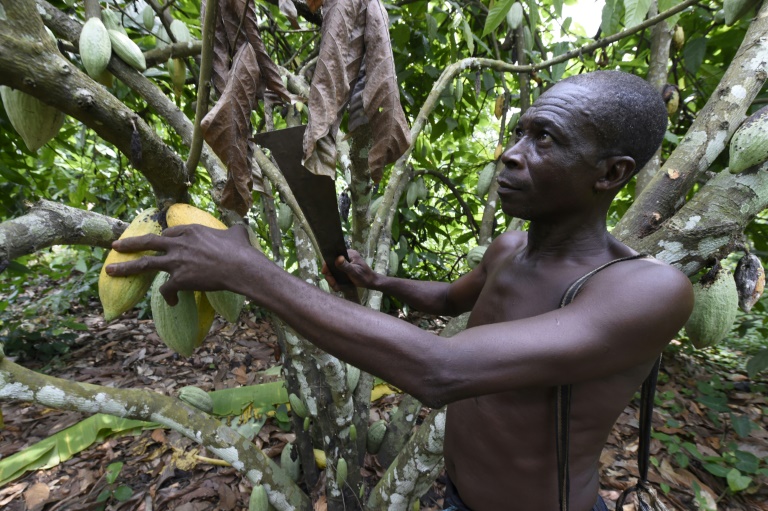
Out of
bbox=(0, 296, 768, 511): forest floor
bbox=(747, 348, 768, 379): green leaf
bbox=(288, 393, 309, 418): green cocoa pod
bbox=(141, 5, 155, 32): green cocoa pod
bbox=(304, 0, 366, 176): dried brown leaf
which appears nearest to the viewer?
bbox=(304, 0, 366, 176): dried brown leaf

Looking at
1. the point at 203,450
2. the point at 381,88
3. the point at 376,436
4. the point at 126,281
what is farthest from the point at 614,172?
the point at 203,450

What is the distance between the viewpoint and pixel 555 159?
926mm

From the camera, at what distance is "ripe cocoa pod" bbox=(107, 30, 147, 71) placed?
126 centimetres

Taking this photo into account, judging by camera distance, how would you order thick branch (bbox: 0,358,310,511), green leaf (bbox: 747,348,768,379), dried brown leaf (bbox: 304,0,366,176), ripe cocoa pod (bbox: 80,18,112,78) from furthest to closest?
green leaf (bbox: 747,348,768,379) → ripe cocoa pod (bbox: 80,18,112,78) → thick branch (bbox: 0,358,310,511) → dried brown leaf (bbox: 304,0,366,176)

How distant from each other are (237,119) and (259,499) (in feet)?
3.89

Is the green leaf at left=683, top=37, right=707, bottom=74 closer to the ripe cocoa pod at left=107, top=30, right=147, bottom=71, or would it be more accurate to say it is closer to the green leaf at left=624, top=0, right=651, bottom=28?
the green leaf at left=624, top=0, right=651, bottom=28

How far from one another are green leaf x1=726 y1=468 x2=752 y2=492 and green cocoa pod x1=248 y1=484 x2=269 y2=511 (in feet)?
6.43

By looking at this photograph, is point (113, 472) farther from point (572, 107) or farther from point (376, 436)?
point (572, 107)

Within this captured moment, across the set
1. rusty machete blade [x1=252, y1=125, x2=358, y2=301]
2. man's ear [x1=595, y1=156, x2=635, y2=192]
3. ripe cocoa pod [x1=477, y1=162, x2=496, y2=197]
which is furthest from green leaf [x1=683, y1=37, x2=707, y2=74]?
rusty machete blade [x1=252, y1=125, x2=358, y2=301]

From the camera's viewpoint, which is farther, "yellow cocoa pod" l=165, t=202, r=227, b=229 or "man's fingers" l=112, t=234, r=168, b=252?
"yellow cocoa pod" l=165, t=202, r=227, b=229

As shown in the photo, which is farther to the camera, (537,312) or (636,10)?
(636,10)

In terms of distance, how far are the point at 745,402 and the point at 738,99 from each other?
2.35 meters

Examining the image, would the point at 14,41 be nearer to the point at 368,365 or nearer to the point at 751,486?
the point at 368,365

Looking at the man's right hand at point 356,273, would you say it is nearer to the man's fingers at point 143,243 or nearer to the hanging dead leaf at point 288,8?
the man's fingers at point 143,243
